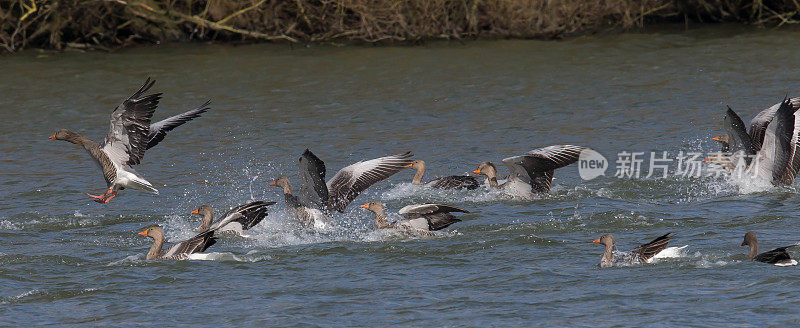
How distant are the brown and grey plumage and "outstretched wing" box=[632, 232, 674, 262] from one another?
3260mm

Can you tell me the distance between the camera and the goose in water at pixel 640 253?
857 centimetres

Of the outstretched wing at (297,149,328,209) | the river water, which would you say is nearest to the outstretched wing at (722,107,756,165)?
the river water

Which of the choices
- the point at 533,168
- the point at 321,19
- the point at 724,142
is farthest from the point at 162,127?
the point at 321,19

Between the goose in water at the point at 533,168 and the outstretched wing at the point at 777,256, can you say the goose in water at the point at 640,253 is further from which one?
the goose in water at the point at 533,168

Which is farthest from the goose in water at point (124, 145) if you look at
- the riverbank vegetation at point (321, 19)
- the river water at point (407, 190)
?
the riverbank vegetation at point (321, 19)

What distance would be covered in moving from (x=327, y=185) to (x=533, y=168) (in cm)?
214

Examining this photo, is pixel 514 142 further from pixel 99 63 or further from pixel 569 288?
pixel 99 63

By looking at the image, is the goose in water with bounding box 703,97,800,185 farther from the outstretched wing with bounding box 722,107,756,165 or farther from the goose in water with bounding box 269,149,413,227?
the goose in water with bounding box 269,149,413,227

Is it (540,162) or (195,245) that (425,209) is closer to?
(540,162)

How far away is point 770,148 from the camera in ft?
38.4

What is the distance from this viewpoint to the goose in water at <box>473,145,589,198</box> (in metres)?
11.2

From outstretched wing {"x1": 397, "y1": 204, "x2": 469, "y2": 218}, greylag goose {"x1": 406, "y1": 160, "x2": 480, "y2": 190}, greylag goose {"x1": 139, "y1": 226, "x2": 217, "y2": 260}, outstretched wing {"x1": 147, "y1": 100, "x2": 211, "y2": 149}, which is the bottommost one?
greylag goose {"x1": 406, "y1": 160, "x2": 480, "y2": 190}

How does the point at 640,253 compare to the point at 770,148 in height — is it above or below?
below

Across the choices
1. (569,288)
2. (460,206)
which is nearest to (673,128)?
(460,206)
